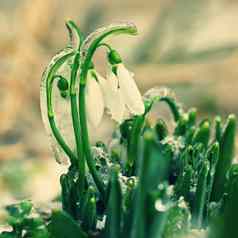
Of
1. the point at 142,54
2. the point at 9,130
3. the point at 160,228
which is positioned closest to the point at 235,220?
the point at 160,228

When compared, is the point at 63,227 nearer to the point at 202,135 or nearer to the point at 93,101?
the point at 93,101

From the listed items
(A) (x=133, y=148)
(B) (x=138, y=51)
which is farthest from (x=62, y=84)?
(B) (x=138, y=51)

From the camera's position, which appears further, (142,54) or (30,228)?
(142,54)

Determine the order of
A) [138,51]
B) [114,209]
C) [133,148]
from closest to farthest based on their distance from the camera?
[114,209] → [133,148] → [138,51]

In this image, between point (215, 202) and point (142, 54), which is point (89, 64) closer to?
point (215, 202)

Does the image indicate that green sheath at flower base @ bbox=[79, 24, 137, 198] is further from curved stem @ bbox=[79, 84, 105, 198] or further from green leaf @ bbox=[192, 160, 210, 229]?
green leaf @ bbox=[192, 160, 210, 229]

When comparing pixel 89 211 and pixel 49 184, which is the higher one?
pixel 49 184

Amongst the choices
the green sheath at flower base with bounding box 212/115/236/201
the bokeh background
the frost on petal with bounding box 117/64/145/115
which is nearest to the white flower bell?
the frost on petal with bounding box 117/64/145/115
